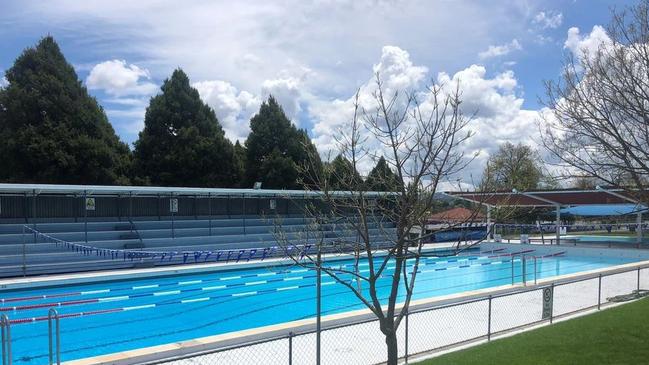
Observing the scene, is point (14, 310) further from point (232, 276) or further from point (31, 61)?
point (31, 61)

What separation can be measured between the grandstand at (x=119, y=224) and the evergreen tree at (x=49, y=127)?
6.35 metres

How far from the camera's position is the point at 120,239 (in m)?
24.8

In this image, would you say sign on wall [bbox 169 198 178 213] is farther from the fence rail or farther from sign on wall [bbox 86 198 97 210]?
the fence rail

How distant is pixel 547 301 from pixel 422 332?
2687mm

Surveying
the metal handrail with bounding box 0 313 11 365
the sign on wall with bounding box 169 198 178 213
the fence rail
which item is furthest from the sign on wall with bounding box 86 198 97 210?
the metal handrail with bounding box 0 313 11 365

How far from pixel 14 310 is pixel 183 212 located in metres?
14.9

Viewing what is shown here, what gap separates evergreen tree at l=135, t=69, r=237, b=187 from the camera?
36406 millimetres

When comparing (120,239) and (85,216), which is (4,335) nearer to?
(85,216)

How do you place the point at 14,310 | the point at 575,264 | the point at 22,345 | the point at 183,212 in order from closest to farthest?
1. the point at 22,345
2. the point at 14,310
3. the point at 575,264
4. the point at 183,212

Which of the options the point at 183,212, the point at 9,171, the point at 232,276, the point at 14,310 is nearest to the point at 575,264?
the point at 232,276

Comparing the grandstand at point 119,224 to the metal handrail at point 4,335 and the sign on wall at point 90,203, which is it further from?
the metal handrail at point 4,335

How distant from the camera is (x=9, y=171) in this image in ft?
101

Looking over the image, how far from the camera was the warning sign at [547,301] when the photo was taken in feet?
34.9

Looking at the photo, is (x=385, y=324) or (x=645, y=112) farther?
(x=645, y=112)
